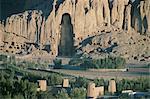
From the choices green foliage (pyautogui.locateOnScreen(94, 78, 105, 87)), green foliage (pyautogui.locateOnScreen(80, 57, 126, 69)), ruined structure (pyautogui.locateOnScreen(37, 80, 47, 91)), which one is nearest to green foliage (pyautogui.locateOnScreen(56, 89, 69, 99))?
ruined structure (pyautogui.locateOnScreen(37, 80, 47, 91))

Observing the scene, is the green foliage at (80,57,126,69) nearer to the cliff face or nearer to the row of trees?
the row of trees

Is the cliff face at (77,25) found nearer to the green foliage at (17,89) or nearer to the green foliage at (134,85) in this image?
the green foliage at (134,85)

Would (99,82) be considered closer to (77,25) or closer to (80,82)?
(80,82)

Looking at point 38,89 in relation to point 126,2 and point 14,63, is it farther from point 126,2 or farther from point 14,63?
point 126,2

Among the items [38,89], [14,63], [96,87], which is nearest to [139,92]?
[96,87]

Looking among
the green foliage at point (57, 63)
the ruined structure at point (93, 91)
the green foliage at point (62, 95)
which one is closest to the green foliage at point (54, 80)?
the ruined structure at point (93, 91)

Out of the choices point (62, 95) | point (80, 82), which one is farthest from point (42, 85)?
point (62, 95)
